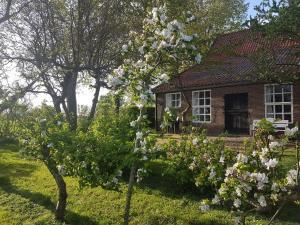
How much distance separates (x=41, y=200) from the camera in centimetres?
1029

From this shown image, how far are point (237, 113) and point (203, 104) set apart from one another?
2.20 meters

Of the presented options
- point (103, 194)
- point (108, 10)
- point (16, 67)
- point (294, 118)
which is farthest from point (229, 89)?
point (103, 194)

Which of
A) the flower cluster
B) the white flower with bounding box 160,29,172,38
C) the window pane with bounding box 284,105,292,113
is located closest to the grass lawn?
the flower cluster

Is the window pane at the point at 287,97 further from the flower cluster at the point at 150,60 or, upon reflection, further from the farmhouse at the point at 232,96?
the flower cluster at the point at 150,60

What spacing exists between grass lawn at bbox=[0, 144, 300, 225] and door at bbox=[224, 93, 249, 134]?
461 inches

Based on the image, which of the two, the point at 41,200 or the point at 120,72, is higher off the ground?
the point at 120,72

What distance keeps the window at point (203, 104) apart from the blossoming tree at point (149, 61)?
1503cm

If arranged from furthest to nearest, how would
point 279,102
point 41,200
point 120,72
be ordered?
point 279,102, point 41,200, point 120,72

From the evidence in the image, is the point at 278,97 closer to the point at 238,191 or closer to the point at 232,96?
the point at 232,96

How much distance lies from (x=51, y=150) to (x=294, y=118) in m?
13.2

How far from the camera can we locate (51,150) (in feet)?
27.5

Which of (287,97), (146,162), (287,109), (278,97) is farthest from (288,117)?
(146,162)

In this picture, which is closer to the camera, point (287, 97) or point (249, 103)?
point (287, 97)

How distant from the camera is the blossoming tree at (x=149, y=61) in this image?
265 inches
